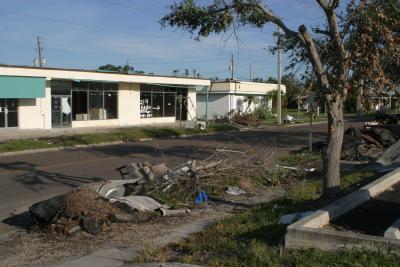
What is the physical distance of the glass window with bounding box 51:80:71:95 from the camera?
115 ft

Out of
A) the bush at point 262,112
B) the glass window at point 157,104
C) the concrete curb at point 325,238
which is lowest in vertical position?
the concrete curb at point 325,238

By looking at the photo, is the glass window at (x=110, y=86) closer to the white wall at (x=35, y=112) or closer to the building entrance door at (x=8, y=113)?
the white wall at (x=35, y=112)

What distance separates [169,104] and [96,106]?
876cm

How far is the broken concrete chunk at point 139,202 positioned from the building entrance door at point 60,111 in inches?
1039

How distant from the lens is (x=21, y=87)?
104ft

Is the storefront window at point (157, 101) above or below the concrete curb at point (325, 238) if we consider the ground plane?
above

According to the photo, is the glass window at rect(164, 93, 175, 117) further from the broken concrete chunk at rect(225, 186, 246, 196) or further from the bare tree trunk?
the bare tree trunk

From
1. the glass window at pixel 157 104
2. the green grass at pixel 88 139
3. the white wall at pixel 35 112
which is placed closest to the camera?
the green grass at pixel 88 139

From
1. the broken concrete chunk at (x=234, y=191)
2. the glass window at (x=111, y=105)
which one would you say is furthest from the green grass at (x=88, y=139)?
the broken concrete chunk at (x=234, y=191)

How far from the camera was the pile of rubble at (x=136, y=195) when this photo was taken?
28.1ft

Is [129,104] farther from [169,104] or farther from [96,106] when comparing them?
[169,104]

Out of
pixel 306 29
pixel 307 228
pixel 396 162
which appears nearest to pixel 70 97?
pixel 396 162

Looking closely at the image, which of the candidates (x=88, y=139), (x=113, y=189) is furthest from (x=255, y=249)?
(x=88, y=139)

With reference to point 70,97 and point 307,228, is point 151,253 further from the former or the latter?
point 70,97
